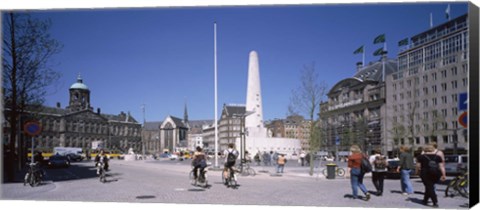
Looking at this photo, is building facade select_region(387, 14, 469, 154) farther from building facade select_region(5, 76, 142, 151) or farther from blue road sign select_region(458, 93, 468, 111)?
building facade select_region(5, 76, 142, 151)

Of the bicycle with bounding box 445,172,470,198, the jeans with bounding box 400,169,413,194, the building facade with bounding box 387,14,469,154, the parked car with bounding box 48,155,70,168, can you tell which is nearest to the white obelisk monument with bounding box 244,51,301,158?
the building facade with bounding box 387,14,469,154

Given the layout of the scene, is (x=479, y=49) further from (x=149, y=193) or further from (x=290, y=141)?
(x=290, y=141)

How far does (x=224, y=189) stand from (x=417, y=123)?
39566mm

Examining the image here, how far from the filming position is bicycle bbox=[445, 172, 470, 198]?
531 inches

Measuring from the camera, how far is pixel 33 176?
18.4 meters

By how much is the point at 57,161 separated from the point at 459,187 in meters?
26.6

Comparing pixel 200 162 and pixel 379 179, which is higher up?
pixel 200 162

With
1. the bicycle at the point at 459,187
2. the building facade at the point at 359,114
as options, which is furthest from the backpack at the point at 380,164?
the building facade at the point at 359,114

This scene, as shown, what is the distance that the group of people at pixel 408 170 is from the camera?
13391 mm

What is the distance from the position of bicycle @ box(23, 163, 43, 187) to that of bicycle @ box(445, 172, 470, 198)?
1489cm

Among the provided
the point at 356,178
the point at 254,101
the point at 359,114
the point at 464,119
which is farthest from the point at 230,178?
the point at 359,114

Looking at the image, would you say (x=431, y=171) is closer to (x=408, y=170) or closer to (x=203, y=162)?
(x=408, y=170)

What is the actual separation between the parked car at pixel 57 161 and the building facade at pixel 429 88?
76.6 ft

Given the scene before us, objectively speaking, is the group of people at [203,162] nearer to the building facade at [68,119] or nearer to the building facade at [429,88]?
the building facade at [68,119]
